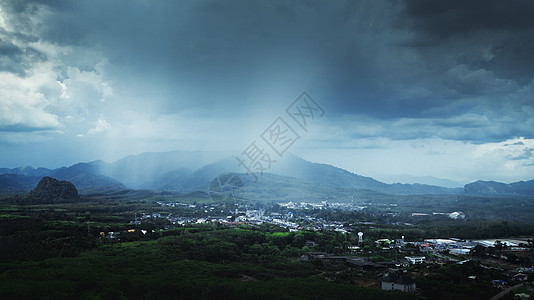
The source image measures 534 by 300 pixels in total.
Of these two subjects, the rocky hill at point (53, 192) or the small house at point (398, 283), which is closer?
the small house at point (398, 283)

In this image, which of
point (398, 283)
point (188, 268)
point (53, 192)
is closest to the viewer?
point (398, 283)

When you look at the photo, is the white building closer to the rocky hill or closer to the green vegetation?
the green vegetation

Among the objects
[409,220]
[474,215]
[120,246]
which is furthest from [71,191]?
[474,215]

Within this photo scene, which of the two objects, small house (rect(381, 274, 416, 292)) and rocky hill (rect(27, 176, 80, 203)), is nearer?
small house (rect(381, 274, 416, 292))

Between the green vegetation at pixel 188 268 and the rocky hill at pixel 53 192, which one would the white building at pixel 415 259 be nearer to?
the green vegetation at pixel 188 268

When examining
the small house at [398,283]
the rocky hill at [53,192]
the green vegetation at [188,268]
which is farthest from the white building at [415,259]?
the rocky hill at [53,192]

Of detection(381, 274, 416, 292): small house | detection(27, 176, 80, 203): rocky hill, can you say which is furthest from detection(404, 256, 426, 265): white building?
detection(27, 176, 80, 203): rocky hill

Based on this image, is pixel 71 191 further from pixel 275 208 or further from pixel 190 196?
pixel 275 208

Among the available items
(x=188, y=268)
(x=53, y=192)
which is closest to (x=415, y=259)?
(x=188, y=268)

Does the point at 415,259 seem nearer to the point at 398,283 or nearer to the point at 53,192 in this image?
the point at 398,283

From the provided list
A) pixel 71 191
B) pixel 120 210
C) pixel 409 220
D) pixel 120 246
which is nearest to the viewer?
pixel 120 246

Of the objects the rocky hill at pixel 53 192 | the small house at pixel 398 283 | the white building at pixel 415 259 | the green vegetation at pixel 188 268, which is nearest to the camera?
the green vegetation at pixel 188 268
